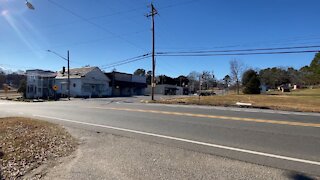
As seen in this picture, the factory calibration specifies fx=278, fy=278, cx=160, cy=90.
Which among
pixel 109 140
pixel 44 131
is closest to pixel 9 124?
pixel 44 131

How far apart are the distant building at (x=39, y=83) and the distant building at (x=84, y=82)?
264cm

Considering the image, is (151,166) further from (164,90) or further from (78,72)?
(164,90)

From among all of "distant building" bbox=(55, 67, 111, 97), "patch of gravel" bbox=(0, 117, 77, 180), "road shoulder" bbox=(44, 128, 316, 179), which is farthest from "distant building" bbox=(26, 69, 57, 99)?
"road shoulder" bbox=(44, 128, 316, 179)

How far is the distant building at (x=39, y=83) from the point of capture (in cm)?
6538

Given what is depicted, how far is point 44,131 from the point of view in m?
10.6

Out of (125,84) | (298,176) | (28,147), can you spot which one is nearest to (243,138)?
(298,176)

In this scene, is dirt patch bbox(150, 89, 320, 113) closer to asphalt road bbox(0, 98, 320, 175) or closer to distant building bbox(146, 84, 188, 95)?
asphalt road bbox(0, 98, 320, 175)

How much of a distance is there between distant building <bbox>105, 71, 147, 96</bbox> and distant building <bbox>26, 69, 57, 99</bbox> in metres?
14.5

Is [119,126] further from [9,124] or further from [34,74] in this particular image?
[34,74]

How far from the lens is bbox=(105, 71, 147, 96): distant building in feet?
239

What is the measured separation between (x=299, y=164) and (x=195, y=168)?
2305mm

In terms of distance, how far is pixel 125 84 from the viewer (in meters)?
76.4

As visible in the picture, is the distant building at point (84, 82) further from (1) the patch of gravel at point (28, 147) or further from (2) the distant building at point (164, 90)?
(1) the patch of gravel at point (28, 147)

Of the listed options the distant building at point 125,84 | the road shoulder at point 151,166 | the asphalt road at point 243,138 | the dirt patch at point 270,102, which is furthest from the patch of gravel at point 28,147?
the distant building at point 125,84
